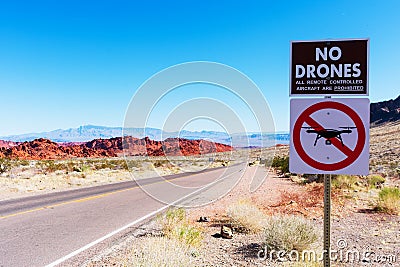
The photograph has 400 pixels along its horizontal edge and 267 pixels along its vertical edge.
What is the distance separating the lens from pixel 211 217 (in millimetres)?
10242

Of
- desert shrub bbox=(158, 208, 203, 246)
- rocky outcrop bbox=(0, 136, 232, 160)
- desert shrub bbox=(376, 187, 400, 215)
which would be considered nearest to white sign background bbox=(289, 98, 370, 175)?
desert shrub bbox=(158, 208, 203, 246)

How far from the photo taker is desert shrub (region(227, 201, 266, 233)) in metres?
7.96

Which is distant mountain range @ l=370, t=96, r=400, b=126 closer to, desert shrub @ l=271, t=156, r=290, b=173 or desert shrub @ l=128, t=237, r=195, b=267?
desert shrub @ l=271, t=156, r=290, b=173

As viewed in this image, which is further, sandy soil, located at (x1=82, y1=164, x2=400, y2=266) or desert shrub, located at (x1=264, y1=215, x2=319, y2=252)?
desert shrub, located at (x1=264, y1=215, x2=319, y2=252)

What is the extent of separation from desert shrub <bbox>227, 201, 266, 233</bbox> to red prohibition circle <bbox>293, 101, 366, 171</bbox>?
511 cm

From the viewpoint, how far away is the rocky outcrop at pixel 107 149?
9868 cm

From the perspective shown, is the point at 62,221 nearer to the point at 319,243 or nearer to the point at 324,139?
the point at 319,243

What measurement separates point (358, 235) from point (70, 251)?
19.8 ft

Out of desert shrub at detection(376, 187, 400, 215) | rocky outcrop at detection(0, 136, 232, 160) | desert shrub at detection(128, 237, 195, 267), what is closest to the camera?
desert shrub at detection(128, 237, 195, 267)

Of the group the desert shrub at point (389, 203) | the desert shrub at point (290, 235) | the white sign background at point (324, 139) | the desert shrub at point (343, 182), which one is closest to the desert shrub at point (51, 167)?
the desert shrub at point (343, 182)

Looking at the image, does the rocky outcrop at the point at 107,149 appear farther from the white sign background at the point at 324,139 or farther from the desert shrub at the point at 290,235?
the white sign background at the point at 324,139

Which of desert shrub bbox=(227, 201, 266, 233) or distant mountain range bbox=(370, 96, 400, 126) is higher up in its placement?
distant mountain range bbox=(370, 96, 400, 126)

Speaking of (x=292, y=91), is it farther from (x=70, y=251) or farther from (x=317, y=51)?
(x=70, y=251)

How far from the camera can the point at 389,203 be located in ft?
33.2
